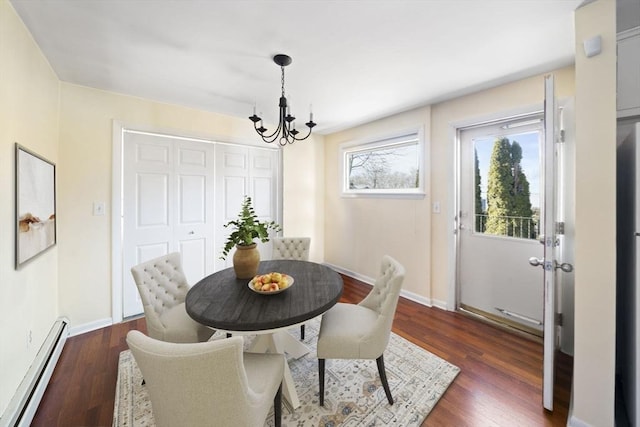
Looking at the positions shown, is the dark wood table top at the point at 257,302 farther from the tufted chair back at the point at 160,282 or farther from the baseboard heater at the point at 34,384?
the baseboard heater at the point at 34,384

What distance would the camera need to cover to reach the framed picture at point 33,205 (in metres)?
1.58

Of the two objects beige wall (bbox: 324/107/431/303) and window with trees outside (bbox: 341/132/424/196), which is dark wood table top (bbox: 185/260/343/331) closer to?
beige wall (bbox: 324/107/431/303)

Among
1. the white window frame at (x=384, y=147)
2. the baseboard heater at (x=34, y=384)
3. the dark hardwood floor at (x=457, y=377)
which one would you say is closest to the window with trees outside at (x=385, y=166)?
the white window frame at (x=384, y=147)

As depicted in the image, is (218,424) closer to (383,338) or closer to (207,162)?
(383,338)

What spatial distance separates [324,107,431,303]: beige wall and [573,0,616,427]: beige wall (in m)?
1.65

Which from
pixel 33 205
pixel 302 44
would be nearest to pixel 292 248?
pixel 302 44

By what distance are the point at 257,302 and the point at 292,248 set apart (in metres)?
1.42

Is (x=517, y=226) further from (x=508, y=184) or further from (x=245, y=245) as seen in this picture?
(x=245, y=245)

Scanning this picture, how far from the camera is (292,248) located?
2.95m

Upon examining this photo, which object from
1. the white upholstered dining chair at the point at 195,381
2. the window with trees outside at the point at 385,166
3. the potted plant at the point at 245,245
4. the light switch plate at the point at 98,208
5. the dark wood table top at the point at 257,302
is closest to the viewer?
the white upholstered dining chair at the point at 195,381

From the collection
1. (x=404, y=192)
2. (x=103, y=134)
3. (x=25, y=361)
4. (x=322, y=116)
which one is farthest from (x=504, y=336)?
(x=103, y=134)

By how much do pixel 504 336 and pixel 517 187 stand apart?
1431 millimetres

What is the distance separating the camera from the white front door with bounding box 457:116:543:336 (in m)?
2.41

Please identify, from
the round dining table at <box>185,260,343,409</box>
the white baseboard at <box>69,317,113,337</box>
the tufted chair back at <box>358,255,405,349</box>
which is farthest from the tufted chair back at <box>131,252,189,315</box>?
the tufted chair back at <box>358,255,405,349</box>
